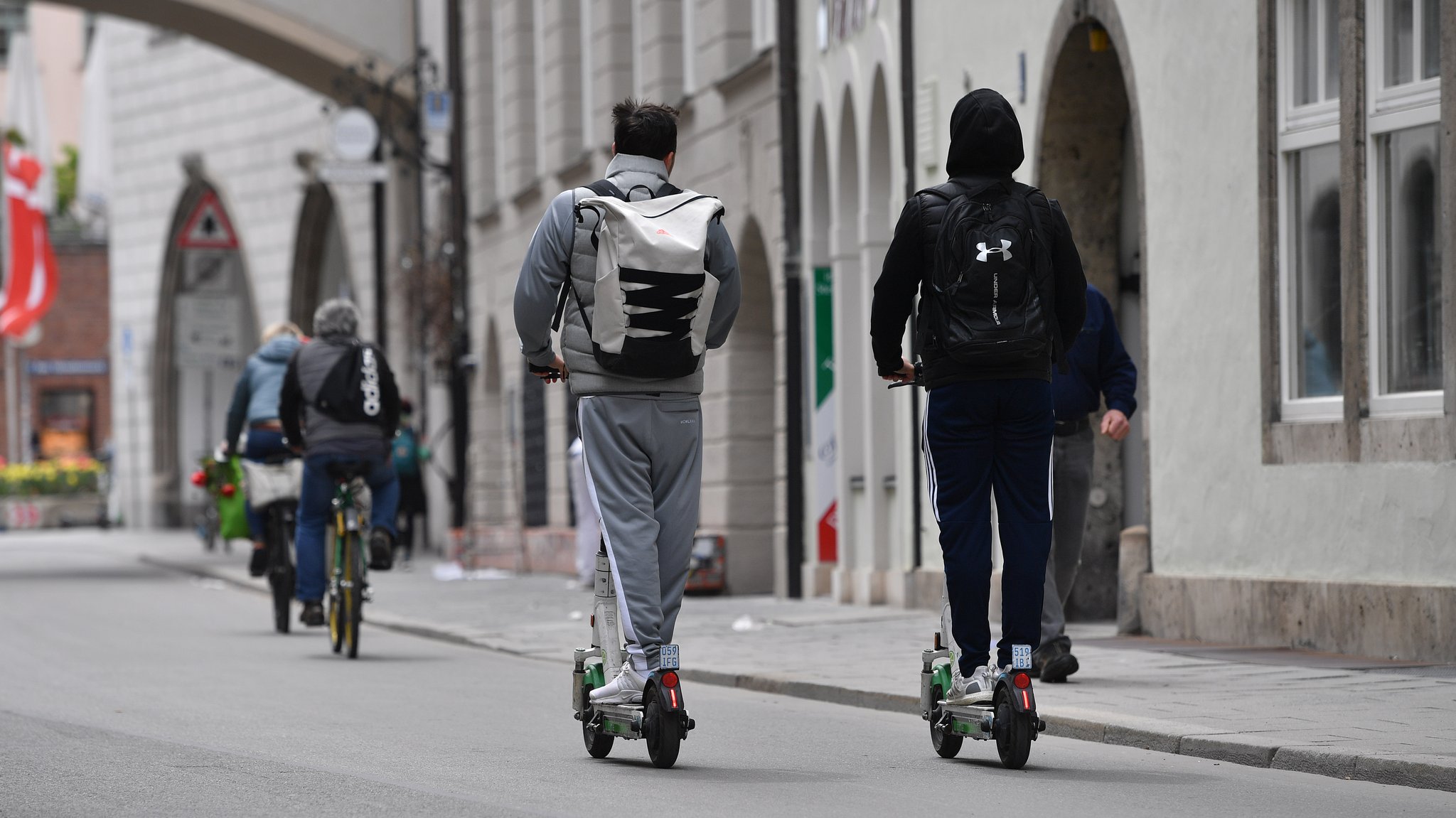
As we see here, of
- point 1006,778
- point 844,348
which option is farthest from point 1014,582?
point 844,348

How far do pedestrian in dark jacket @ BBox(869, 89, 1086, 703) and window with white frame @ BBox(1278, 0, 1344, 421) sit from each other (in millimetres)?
4194

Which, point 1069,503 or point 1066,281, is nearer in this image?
point 1066,281

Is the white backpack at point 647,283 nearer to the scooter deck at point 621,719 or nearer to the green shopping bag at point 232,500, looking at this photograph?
the scooter deck at point 621,719

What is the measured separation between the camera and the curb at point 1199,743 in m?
7.06

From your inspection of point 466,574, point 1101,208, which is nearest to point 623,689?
point 1101,208

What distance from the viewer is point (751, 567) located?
19.9 m

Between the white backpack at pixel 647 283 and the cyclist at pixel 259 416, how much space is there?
7994mm

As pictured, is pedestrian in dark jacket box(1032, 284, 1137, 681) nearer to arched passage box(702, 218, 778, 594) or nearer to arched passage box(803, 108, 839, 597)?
arched passage box(803, 108, 839, 597)

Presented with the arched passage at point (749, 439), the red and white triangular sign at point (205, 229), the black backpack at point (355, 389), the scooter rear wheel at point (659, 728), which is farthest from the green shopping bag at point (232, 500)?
the red and white triangular sign at point (205, 229)

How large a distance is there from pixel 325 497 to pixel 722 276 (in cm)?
604

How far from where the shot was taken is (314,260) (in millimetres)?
41781

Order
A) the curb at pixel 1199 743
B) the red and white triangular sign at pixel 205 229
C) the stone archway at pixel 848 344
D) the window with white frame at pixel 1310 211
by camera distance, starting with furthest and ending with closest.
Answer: the red and white triangular sign at pixel 205 229 → the stone archway at pixel 848 344 → the window with white frame at pixel 1310 211 → the curb at pixel 1199 743

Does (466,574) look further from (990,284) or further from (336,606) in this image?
(990,284)

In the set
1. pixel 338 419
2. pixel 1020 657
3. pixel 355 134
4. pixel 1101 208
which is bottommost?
pixel 1020 657
